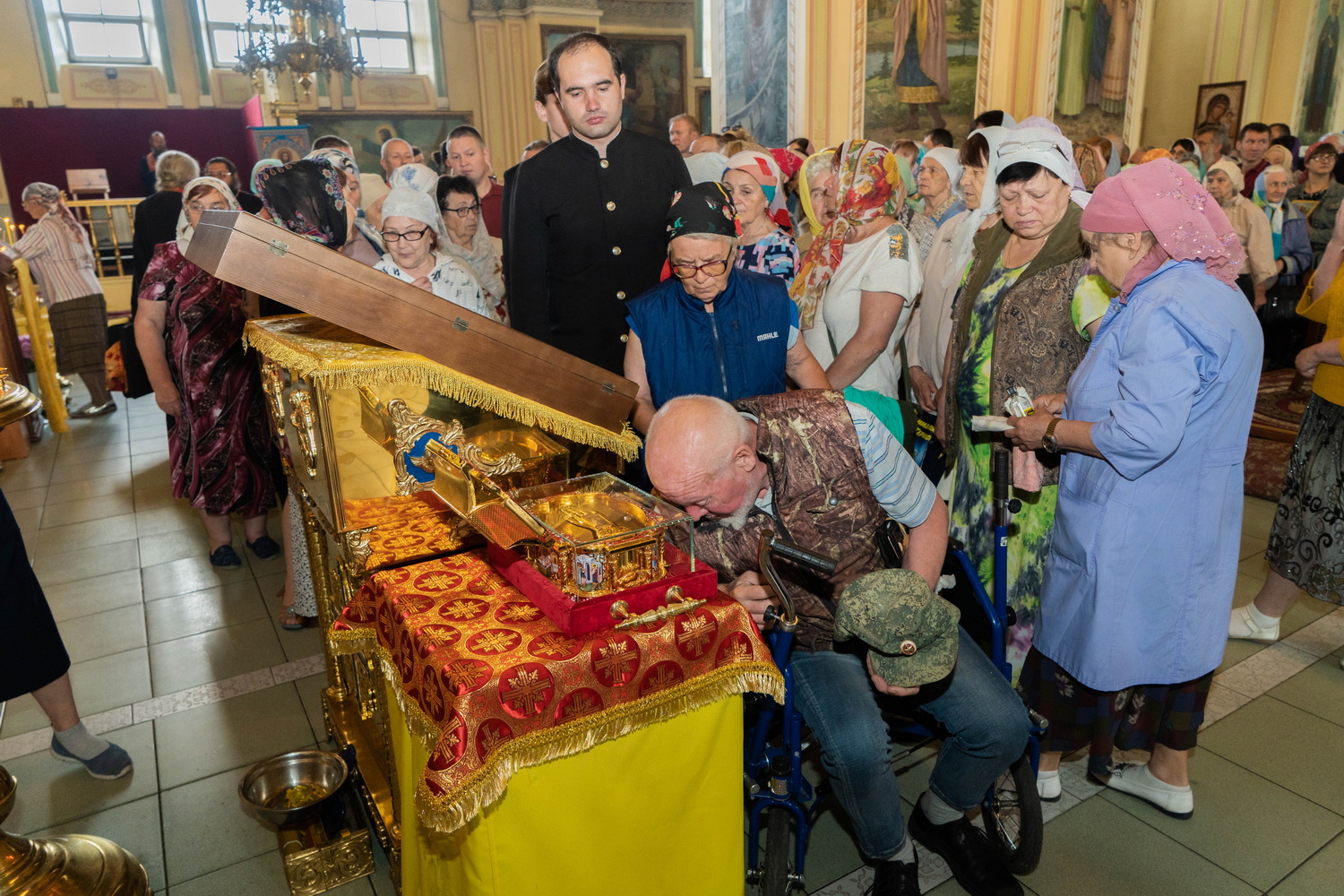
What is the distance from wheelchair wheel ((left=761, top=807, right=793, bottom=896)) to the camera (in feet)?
6.42

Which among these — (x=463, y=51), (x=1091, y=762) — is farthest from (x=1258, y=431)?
(x=463, y=51)

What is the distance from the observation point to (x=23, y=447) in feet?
20.3

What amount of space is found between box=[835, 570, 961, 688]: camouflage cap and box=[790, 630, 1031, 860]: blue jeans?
251 mm

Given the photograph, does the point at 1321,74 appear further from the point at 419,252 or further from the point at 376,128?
the point at 419,252

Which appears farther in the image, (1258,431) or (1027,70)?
(1027,70)

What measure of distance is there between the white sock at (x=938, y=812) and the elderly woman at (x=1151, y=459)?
0.47 meters

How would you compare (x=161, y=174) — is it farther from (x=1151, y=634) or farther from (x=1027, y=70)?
(x=1027, y=70)

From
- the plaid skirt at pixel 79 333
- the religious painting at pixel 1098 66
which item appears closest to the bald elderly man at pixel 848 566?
the plaid skirt at pixel 79 333

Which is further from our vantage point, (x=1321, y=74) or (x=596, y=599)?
(x=1321, y=74)

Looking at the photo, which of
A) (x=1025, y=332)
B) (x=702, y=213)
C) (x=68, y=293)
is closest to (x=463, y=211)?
(x=702, y=213)

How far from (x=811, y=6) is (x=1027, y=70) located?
3.51 meters

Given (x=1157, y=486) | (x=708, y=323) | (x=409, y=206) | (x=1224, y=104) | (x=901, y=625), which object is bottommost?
(x=901, y=625)

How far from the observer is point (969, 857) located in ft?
7.12

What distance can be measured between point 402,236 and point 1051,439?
7.19ft
